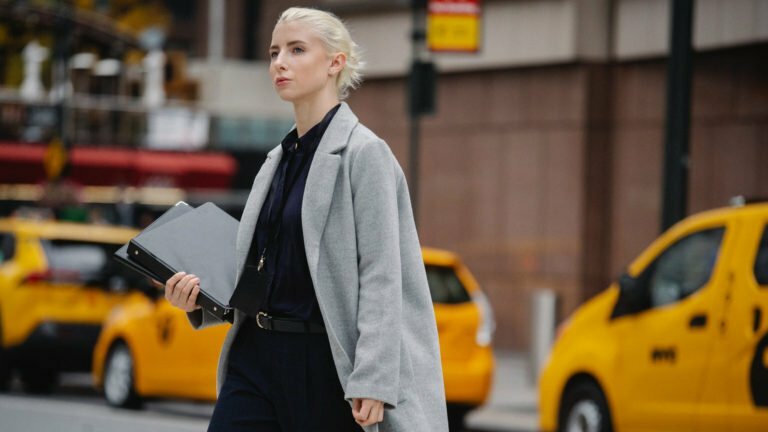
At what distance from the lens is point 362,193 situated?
413cm

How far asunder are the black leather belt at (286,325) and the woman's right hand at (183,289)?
272mm

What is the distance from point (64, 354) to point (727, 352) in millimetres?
Answer: 8499

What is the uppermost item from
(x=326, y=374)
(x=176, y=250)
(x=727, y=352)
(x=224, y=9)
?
(x=224, y=9)

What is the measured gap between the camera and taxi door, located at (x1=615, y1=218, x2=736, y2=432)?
918cm

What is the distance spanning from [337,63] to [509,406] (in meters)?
11.5

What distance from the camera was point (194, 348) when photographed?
45.1ft

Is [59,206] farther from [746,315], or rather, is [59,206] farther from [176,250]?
[176,250]

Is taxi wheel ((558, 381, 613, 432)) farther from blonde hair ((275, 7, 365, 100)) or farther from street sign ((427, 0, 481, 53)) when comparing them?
street sign ((427, 0, 481, 53))

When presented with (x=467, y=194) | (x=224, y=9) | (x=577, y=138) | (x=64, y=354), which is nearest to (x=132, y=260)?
(x=64, y=354)

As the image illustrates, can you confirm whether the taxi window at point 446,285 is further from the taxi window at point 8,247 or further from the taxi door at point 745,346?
the taxi window at point 8,247

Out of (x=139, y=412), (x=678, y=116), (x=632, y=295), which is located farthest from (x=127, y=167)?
(x=632, y=295)

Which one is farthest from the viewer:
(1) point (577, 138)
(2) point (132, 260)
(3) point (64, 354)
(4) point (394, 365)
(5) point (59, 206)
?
(5) point (59, 206)

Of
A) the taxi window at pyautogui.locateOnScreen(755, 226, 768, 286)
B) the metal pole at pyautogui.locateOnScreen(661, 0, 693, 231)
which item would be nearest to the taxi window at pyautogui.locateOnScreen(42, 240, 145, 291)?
the metal pole at pyautogui.locateOnScreen(661, 0, 693, 231)

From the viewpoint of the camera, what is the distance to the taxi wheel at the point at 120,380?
14.5m
